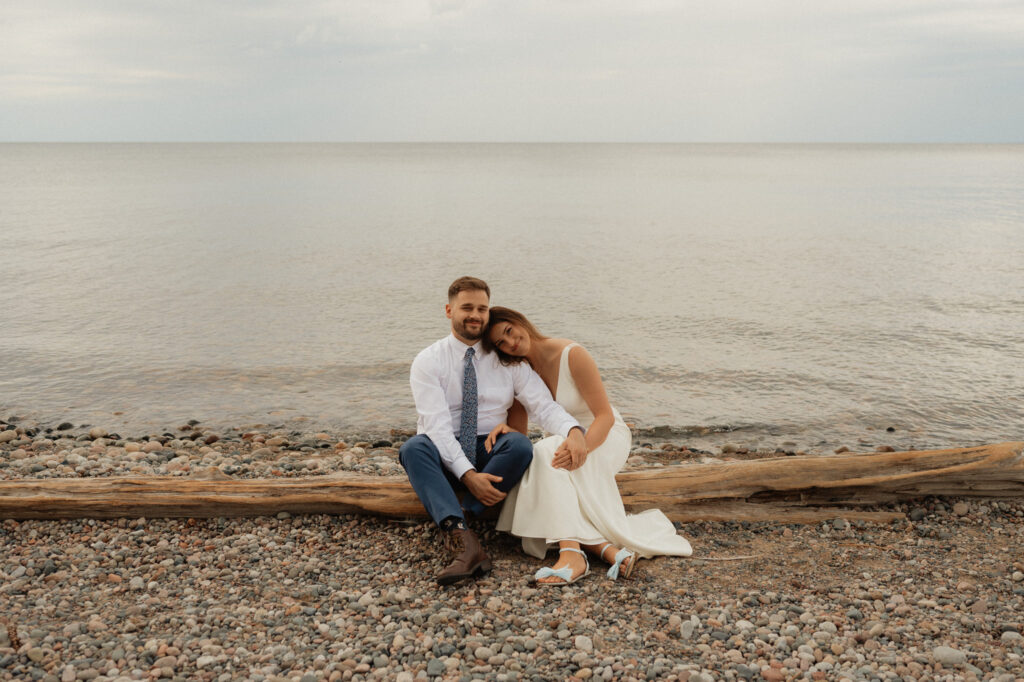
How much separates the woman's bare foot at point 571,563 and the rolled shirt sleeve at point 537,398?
0.82m

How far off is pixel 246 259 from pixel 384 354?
49.4 ft

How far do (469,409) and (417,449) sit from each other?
49 centimetres

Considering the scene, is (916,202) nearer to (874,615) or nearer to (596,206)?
(596,206)

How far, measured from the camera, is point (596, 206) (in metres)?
51.9

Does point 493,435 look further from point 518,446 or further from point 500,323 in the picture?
point 500,323

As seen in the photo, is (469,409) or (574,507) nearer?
(574,507)

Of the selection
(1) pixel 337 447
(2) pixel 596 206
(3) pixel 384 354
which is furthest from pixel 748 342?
(2) pixel 596 206

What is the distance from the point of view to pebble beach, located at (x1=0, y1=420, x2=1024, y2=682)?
427 cm

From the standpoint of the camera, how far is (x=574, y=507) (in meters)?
5.61

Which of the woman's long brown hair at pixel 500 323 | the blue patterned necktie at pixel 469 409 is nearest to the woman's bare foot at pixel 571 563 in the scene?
the blue patterned necktie at pixel 469 409

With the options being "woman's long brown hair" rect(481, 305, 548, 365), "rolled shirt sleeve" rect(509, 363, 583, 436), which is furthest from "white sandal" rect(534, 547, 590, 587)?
"woman's long brown hair" rect(481, 305, 548, 365)

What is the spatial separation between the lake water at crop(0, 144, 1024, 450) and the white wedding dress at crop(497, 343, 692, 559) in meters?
5.26

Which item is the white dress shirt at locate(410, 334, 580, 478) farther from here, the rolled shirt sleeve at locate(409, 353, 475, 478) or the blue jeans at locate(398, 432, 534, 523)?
the blue jeans at locate(398, 432, 534, 523)

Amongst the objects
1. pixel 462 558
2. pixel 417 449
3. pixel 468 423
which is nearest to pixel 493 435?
pixel 468 423
